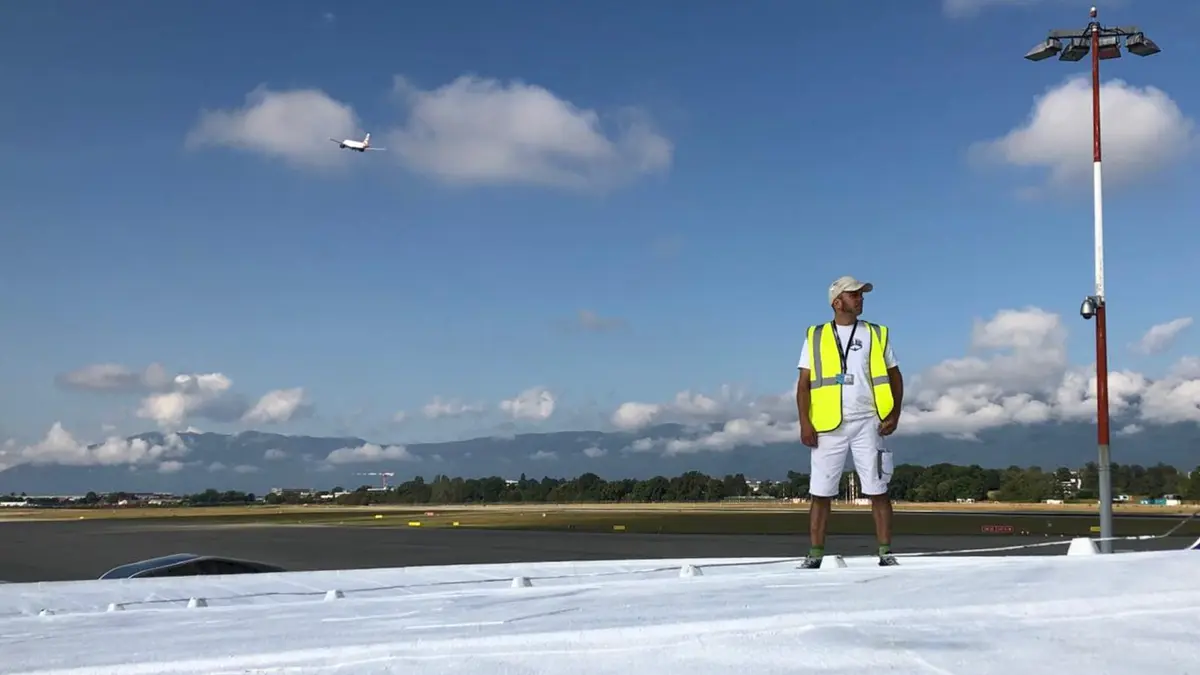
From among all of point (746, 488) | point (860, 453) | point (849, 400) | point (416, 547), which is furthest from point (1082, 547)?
point (746, 488)

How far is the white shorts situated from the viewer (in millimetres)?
5270

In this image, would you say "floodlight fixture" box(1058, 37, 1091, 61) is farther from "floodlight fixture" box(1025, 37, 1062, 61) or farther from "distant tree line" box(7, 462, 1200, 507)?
"distant tree line" box(7, 462, 1200, 507)

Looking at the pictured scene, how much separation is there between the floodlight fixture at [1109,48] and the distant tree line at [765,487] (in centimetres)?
2678

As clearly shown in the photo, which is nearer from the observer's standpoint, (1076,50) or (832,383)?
(832,383)

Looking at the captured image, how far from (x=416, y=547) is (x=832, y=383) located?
31.7 m

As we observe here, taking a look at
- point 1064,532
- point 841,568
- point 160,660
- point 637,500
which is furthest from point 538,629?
point 637,500

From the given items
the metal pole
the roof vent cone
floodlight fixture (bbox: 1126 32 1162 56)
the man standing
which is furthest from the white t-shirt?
floodlight fixture (bbox: 1126 32 1162 56)

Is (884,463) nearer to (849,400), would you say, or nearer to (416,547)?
(849,400)

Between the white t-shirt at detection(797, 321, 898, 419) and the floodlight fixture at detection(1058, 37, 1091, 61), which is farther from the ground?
the floodlight fixture at detection(1058, 37, 1091, 61)

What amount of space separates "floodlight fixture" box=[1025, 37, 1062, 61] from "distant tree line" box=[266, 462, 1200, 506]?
2729 cm

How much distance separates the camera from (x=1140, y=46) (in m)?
15.4

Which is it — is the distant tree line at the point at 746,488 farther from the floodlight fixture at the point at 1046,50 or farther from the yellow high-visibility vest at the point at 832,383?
the yellow high-visibility vest at the point at 832,383

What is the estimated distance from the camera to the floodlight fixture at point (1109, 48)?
15.6 metres

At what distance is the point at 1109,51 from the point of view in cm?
1573
